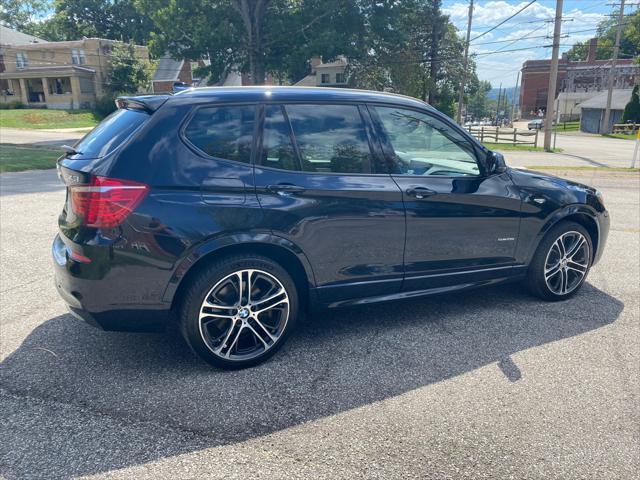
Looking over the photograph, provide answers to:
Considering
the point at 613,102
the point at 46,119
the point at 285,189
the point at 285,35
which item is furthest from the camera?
the point at 613,102

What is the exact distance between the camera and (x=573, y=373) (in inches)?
137

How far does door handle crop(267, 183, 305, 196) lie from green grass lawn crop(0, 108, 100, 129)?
40023mm

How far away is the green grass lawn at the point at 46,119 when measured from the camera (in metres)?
38.0

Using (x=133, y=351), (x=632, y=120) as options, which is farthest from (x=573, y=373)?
(x=632, y=120)

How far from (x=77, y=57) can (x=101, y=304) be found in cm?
5540

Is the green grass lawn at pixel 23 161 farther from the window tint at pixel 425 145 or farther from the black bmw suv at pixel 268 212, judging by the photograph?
the window tint at pixel 425 145

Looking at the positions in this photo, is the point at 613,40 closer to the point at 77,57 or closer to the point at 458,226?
the point at 77,57

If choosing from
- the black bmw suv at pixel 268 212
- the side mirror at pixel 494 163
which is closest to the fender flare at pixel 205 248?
the black bmw suv at pixel 268 212

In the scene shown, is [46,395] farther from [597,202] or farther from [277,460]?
[597,202]

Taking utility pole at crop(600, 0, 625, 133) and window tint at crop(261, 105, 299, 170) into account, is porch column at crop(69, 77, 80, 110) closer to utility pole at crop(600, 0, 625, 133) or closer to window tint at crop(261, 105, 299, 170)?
utility pole at crop(600, 0, 625, 133)

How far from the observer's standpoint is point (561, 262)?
4.69m

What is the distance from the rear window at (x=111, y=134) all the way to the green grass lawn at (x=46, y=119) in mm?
39260

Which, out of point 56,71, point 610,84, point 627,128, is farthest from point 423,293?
point 56,71

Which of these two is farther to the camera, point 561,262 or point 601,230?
point 601,230
